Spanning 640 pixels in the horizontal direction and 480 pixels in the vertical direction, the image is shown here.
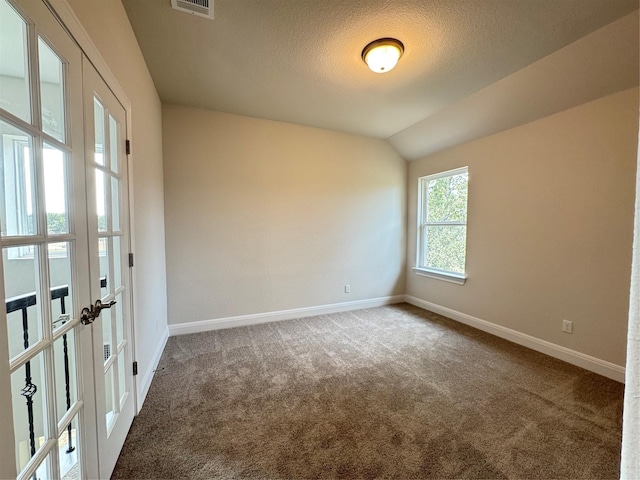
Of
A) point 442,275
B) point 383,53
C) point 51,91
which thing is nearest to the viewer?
point 51,91

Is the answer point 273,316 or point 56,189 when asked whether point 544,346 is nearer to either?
point 273,316

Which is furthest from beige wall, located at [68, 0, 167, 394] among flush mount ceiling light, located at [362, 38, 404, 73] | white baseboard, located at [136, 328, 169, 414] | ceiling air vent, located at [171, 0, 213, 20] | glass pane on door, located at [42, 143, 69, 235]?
flush mount ceiling light, located at [362, 38, 404, 73]

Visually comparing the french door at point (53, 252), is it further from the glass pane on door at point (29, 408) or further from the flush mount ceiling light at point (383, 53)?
the flush mount ceiling light at point (383, 53)

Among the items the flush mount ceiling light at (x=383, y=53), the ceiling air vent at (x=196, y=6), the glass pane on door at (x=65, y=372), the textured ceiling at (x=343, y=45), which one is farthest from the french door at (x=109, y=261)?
the flush mount ceiling light at (x=383, y=53)

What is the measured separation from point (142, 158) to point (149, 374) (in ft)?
5.69

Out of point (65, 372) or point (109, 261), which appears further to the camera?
point (109, 261)

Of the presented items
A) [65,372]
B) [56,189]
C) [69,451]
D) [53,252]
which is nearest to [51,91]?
[56,189]

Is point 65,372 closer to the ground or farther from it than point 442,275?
farther from it

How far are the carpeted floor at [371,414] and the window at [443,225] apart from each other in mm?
1192

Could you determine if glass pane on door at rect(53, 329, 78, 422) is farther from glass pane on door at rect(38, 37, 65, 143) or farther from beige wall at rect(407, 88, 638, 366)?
beige wall at rect(407, 88, 638, 366)

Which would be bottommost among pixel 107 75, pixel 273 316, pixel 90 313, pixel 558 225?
pixel 273 316

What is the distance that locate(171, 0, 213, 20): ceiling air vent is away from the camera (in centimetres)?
167

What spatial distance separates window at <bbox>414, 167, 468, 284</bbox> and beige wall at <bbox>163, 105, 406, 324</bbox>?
0.37 metres

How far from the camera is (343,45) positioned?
2.05 m
